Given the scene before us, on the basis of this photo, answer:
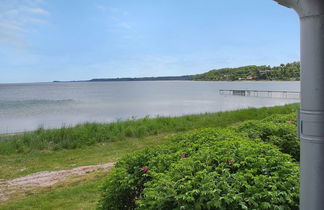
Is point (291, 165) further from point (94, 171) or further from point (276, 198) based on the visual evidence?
point (94, 171)

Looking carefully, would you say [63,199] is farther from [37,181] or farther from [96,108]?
[96,108]

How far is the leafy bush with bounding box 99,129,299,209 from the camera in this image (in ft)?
7.14

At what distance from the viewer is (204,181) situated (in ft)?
7.67

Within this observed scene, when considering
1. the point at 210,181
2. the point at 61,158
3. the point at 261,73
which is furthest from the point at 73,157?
the point at 261,73

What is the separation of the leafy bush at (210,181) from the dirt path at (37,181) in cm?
452

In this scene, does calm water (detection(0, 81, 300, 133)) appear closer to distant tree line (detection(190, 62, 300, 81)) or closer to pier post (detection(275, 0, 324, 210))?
pier post (detection(275, 0, 324, 210))

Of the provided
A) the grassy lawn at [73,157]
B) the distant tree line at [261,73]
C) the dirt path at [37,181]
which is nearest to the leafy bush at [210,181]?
the grassy lawn at [73,157]

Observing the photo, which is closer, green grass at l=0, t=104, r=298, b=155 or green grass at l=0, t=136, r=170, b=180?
green grass at l=0, t=136, r=170, b=180

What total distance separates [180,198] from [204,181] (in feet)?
0.88

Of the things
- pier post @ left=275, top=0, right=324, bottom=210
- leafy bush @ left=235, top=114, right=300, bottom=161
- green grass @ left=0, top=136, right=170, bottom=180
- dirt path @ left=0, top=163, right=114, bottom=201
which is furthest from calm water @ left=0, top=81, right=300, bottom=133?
pier post @ left=275, top=0, right=324, bottom=210

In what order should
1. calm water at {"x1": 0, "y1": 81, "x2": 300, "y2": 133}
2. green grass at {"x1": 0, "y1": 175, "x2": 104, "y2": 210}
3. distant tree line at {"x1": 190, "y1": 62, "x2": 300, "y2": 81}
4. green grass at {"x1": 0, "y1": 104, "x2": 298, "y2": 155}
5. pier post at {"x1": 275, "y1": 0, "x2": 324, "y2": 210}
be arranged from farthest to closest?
distant tree line at {"x1": 190, "y1": 62, "x2": 300, "y2": 81} < calm water at {"x1": 0, "y1": 81, "x2": 300, "y2": 133} < green grass at {"x1": 0, "y1": 104, "x2": 298, "y2": 155} < green grass at {"x1": 0, "y1": 175, "x2": 104, "y2": 210} < pier post at {"x1": 275, "y1": 0, "x2": 324, "y2": 210}

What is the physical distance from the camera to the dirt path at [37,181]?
22.7 ft

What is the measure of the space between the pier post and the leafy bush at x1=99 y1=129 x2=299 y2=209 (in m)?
0.58

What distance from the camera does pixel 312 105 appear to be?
1560 millimetres
